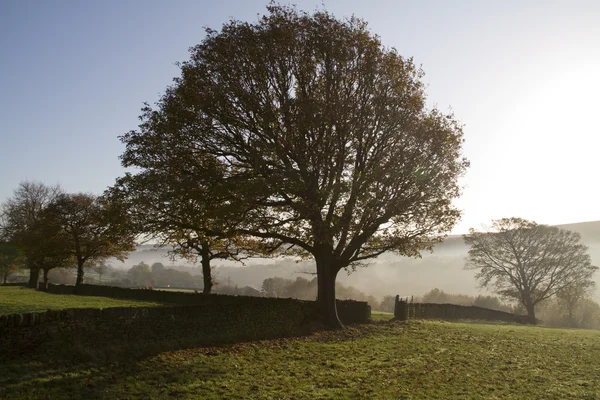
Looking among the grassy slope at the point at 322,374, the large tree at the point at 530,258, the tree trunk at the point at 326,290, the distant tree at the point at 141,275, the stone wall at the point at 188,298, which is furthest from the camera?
the distant tree at the point at 141,275

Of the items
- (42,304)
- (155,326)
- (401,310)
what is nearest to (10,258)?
(42,304)

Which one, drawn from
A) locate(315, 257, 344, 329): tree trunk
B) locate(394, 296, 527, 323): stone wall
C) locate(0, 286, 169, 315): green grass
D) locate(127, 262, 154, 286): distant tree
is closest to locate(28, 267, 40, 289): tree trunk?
locate(0, 286, 169, 315): green grass

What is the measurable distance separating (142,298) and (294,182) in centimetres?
2395

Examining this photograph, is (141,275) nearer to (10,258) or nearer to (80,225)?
(10,258)

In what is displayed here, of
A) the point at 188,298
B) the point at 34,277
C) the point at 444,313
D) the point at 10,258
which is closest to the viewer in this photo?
the point at 188,298

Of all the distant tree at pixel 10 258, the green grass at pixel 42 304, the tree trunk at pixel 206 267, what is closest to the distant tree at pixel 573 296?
the tree trunk at pixel 206 267

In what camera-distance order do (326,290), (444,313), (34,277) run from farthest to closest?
(34,277)
(444,313)
(326,290)

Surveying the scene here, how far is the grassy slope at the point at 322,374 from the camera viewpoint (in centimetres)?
862

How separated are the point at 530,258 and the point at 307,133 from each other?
40.6m

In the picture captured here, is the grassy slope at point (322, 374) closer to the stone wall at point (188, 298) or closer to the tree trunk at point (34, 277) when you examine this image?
the stone wall at point (188, 298)

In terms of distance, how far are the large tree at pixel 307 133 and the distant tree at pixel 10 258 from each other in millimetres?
38650

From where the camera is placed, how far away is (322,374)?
10805 mm

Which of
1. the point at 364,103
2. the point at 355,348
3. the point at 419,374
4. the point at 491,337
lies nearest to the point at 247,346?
the point at 355,348

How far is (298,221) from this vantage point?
1877 centimetres
